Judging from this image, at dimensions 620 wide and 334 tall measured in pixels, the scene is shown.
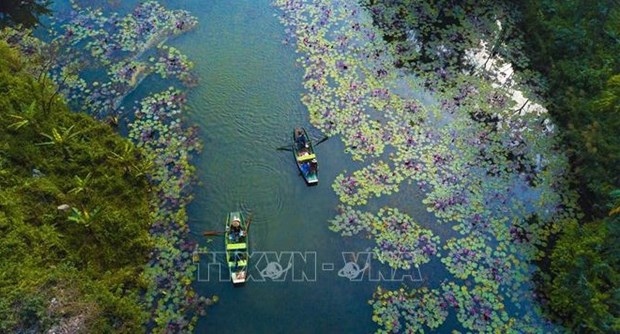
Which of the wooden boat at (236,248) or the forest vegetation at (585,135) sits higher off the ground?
the forest vegetation at (585,135)

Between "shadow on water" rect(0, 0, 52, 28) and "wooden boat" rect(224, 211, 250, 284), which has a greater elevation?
"shadow on water" rect(0, 0, 52, 28)

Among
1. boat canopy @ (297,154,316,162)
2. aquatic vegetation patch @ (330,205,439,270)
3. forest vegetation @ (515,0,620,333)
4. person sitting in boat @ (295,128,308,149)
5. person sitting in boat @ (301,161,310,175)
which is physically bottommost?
aquatic vegetation patch @ (330,205,439,270)

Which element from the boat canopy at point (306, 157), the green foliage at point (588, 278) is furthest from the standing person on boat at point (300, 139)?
the green foliage at point (588, 278)

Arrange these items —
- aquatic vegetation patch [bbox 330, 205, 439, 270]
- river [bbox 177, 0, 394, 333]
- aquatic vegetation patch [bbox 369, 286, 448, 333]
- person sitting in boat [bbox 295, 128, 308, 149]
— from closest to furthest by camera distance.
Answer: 1. aquatic vegetation patch [bbox 369, 286, 448, 333]
2. river [bbox 177, 0, 394, 333]
3. aquatic vegetation patch [bbox 330, 205, 439, 270]
4. person sitting in boat [bbox 295, 128, 308, 149]

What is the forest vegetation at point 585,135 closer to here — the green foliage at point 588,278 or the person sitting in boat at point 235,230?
the green foliage at point 588,278

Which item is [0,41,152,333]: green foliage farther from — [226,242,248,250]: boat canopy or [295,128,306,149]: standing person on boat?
[295,128,306,149]: standing person on boat

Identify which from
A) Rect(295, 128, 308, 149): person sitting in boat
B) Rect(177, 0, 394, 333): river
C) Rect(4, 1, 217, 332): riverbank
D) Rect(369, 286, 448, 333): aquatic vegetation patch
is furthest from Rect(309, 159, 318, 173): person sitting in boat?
Rect(369, 286, 448, 333): aquatic vegetation patch

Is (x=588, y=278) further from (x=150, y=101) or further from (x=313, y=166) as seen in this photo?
(x=150, y=101)

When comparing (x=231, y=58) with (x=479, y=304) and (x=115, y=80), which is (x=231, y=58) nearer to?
(x=115, y=80)
